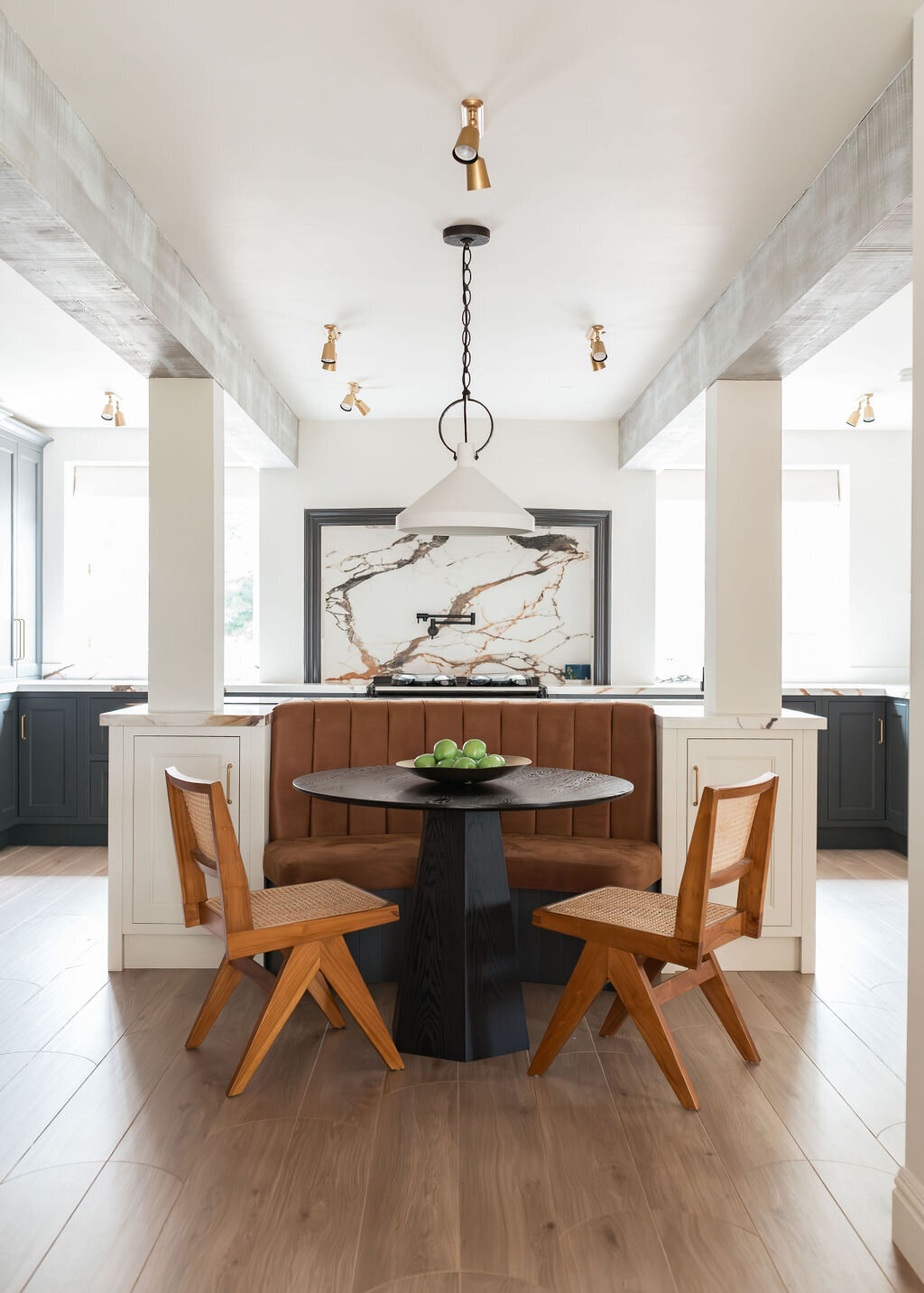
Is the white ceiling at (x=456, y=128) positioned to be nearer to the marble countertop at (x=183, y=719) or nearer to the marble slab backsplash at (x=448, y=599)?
the marble countertop at (x=183, y=719)

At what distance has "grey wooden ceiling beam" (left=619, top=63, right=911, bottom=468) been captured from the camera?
2436 mm

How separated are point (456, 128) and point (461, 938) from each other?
223cm

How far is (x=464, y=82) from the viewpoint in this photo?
2.40 m

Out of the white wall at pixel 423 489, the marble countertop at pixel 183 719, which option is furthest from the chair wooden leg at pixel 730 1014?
the white wall at pixel 423 489

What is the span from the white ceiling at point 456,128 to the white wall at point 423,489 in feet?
7.05

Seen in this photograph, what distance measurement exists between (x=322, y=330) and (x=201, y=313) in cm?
70

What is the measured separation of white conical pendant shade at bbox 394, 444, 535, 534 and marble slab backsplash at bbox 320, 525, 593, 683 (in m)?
2.86

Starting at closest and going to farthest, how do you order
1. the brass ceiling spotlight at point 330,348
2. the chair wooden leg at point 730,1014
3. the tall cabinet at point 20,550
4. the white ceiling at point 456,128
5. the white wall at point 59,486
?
the white ceiling at point 456,128 → the chair wooden leg at point 730,1014 → the brass ceiling spotlight at point 330,348 → the tall cabinet at point 20,550 → the white wall at point 59,486

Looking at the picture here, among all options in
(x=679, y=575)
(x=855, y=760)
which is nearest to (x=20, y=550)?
(x=679, y=575)

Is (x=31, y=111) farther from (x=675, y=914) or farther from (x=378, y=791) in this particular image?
(x=675, y=914)

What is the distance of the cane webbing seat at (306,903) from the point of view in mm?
2721

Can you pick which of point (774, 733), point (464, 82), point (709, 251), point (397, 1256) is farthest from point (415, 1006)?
point (709, 251)

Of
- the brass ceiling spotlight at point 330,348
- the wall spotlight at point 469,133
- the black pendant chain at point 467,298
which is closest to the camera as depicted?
the wall spotlight at point 469,133

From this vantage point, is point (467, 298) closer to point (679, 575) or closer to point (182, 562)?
point (182, 562)
